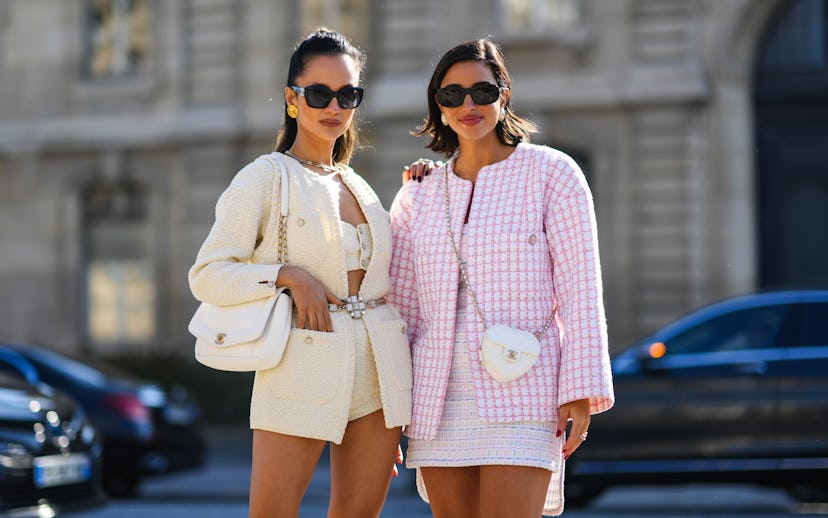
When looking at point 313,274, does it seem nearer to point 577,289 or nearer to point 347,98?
point 347,98

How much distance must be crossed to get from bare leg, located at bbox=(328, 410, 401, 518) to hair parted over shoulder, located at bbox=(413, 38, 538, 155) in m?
0.93

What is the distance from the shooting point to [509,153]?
4.18m

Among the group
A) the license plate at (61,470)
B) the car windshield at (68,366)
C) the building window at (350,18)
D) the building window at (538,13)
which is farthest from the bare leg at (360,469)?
the building window at (350,18)

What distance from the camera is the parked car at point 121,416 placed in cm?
1073

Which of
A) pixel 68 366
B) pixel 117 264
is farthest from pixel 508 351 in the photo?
pixel 117 264

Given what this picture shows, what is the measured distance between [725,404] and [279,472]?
5.95 meters

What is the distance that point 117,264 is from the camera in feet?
68.1

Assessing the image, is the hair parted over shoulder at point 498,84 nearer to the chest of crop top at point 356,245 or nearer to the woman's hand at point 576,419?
the chest of crop top at point 356,245

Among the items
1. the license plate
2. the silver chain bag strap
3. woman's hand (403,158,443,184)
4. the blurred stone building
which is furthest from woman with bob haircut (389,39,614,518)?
the blurred stone building

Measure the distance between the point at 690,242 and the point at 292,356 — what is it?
13.8 metres

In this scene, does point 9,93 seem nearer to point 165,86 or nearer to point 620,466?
point 165,86

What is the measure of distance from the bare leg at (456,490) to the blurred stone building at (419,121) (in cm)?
1332

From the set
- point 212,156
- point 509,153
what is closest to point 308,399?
point 509,153

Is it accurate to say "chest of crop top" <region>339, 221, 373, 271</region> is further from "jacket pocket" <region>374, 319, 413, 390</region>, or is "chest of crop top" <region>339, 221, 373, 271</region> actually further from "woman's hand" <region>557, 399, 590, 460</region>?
"woman's hand" <region>557, 399, 590, 460</region>
